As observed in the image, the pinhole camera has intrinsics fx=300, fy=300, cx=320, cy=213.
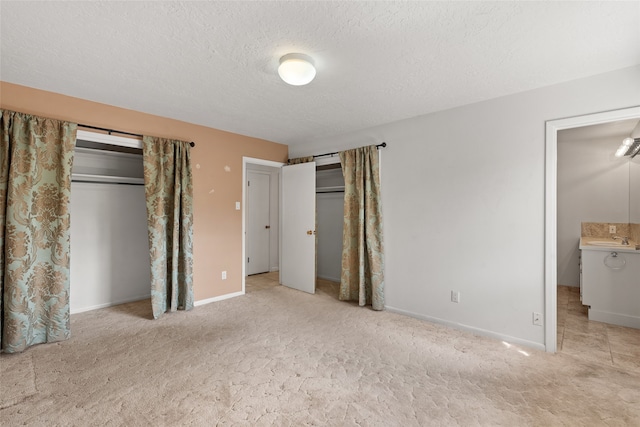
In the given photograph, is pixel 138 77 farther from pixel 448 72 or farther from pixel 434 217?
pixel 434 217

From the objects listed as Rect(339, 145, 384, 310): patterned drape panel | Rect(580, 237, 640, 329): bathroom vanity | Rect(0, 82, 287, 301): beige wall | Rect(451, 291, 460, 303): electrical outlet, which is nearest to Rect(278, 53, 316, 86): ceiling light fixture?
Rect(339, 145, 384, 310): patterned drape panel

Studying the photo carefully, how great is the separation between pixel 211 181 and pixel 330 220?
227cm

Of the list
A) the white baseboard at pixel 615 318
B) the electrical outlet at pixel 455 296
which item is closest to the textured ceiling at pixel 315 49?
the electrical outlet at pixel 455 296

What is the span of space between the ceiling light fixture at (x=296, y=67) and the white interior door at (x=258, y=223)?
3793 millimetres

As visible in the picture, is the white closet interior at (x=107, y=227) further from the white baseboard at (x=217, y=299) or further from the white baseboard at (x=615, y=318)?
the white baseboard at (x=615, y=318)

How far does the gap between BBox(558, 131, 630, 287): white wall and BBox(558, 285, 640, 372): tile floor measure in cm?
138

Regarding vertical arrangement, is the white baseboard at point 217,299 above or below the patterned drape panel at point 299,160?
below

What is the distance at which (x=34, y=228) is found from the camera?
2.67 metres

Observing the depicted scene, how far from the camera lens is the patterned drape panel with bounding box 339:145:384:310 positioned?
3727 millimetres

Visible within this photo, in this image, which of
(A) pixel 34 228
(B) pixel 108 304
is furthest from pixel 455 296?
(B) pixel 108 304

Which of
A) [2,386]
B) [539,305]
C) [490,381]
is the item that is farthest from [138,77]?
[539,305]

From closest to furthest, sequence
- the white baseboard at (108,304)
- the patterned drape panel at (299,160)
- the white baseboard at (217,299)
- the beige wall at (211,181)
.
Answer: the beige wall at (211,181) < the white baseboard at (108,304) < the white baseboard at (217,299) < the patterned drape panel at (299,160)

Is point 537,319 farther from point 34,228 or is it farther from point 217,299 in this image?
point 34,228

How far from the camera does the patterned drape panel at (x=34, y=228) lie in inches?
101
